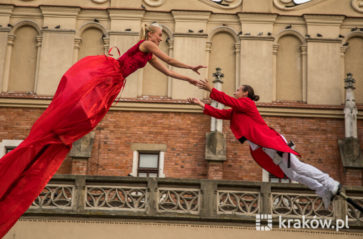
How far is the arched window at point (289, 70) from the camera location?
17547mm

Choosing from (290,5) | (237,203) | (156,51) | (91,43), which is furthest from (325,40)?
(156,51)

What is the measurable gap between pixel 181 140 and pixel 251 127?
830cm

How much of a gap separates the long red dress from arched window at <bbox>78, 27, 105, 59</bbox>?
33.8 feet

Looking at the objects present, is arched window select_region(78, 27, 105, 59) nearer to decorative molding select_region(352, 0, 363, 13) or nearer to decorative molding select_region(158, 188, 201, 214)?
decorative molding select_region(158, 188, 201, 214)

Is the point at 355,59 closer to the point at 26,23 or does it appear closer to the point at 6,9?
the point at 26,23

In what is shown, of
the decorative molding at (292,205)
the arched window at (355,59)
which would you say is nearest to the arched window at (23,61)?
the decorative molding at (292,205)

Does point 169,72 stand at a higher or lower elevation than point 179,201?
higher

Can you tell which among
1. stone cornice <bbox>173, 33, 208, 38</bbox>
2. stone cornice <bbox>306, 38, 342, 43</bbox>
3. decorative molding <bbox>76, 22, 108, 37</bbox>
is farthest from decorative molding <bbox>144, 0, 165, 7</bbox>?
stone cornice <bbox>306, 38, 342, 43</bbox>

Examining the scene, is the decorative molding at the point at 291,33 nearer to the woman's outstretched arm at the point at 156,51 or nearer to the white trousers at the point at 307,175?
the white trousers at the point at 307,175

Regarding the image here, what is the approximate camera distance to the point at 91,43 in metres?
18.0

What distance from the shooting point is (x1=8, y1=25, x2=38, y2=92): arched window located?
17.7m

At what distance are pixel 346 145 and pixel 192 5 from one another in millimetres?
5271

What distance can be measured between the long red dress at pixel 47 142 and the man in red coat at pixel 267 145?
1625 millimetres

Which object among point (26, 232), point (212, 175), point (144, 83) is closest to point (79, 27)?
point (144, 83)
